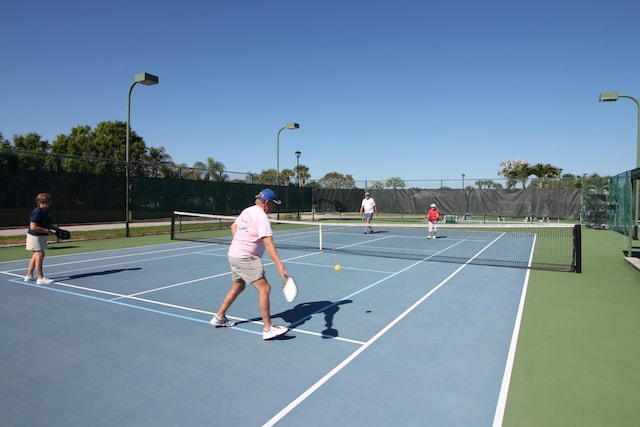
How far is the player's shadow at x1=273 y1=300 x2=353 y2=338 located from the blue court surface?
1.2 inches

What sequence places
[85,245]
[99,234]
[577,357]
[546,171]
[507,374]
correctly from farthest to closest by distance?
[546,171], [99,234], [85,245], [577,357], [507,374]

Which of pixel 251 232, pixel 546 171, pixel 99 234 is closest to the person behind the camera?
pixel 251 232

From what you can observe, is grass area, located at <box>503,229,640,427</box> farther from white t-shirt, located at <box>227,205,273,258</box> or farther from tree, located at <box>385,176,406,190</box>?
tree, located at <box>385,176,406,190</box>

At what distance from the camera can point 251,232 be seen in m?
4.77

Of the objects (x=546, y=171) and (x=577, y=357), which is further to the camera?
(x=546, y=171)

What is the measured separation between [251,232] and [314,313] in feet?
6.31

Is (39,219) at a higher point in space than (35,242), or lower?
higher

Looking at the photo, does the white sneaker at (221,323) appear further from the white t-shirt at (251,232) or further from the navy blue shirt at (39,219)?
the navy blue shirt at (39,219)

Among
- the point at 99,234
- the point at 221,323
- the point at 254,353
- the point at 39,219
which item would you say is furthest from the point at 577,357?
the point at 99,234

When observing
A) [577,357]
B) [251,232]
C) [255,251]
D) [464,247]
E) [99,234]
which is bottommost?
[577,357]

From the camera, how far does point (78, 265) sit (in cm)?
984

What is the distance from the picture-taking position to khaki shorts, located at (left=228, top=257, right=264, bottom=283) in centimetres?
478

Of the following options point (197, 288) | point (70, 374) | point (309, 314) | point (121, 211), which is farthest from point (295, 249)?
point (70, 374)

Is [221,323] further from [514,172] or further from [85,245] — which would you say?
[514,172]
